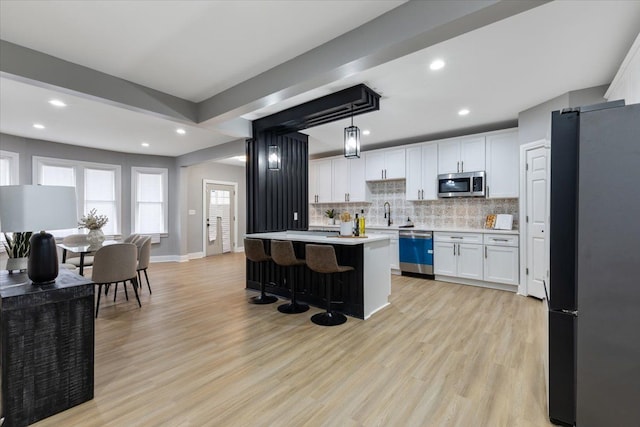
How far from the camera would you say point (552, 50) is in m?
2.66

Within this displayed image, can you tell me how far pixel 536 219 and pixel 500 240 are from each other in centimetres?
67

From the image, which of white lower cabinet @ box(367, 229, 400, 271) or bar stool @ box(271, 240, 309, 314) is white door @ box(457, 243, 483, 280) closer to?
white lower cabinet @ box(367, 229, 400, 271)

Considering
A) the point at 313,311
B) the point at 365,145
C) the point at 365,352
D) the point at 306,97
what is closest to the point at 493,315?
the point at 365,352

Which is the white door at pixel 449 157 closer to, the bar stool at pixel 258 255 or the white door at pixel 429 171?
the white door at pixel 429 171

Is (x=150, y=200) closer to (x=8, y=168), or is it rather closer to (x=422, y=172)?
(x=8, y=168)

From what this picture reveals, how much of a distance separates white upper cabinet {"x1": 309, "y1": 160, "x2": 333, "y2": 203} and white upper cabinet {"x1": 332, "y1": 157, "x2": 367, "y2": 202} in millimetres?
170

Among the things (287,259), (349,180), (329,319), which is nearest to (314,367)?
(329,319)

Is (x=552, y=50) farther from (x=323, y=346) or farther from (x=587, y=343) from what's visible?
(x=323, y=346)

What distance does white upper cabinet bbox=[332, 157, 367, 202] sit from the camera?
6.51 meters

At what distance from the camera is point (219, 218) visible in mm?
8766

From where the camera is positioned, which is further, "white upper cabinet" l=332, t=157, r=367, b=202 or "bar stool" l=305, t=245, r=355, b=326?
"white upper cabinet" l=332, t=157, r=367, b=202

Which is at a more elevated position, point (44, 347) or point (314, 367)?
point (44, 347)

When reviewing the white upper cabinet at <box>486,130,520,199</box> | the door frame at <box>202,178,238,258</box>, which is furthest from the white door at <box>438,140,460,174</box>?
the door frame at <box>202,178,238,258</box>

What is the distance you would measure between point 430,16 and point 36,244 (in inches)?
120
